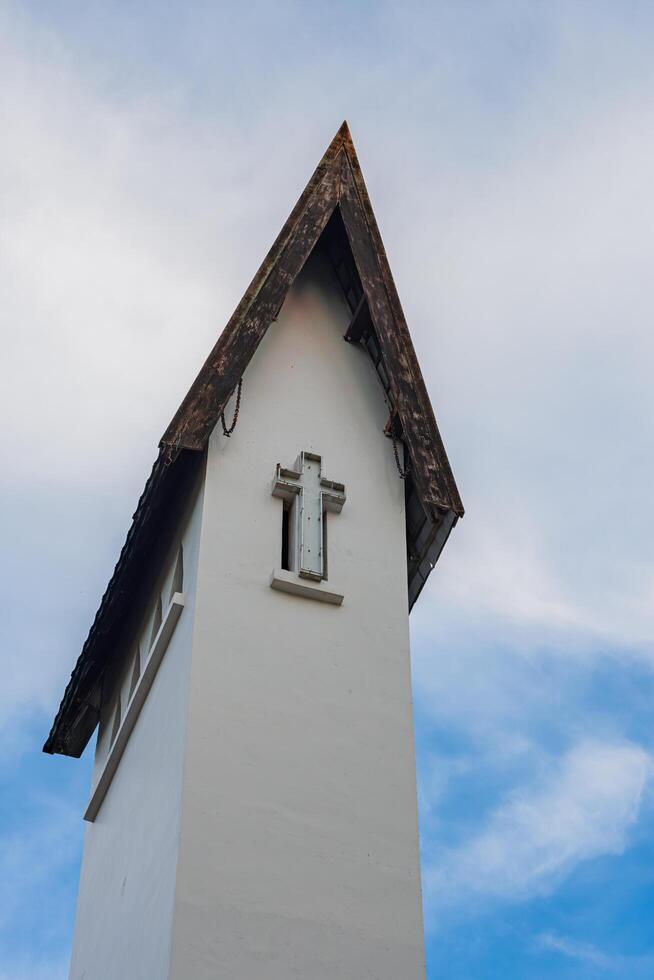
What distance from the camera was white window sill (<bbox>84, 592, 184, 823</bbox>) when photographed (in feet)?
59.1

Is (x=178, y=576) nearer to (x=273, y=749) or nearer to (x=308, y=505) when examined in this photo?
(x=308, y=505)

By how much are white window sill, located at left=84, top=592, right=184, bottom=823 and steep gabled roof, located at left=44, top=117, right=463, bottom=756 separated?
5.61 ft

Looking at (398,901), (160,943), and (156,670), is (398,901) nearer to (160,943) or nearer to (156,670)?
(160,943)

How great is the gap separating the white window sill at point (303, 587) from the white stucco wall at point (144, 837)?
98 cm

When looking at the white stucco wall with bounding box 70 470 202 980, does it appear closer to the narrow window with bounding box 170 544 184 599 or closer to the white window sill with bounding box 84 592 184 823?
the white window sill with bounding box 84 592 184 823

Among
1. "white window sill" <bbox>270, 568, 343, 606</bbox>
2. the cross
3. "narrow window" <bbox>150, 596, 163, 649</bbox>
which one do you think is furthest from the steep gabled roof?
"white window sill" <bbox>270, 568, 343, 606</bbox>

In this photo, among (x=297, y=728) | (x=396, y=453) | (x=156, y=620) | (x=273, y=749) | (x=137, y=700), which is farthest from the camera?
(x=396, y=453)

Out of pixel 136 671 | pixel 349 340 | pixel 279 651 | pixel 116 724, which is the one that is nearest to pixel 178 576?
pixel 279 651

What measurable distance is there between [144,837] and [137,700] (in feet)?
7.95

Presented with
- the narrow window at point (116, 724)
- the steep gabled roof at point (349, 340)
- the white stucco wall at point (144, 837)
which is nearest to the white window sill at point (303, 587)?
the white stucco wall at point (144, 837)

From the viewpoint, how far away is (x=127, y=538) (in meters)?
20.4

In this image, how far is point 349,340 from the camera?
21672 millimetres

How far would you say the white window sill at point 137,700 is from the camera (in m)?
18.0

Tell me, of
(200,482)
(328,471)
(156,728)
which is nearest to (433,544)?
(328,471)
